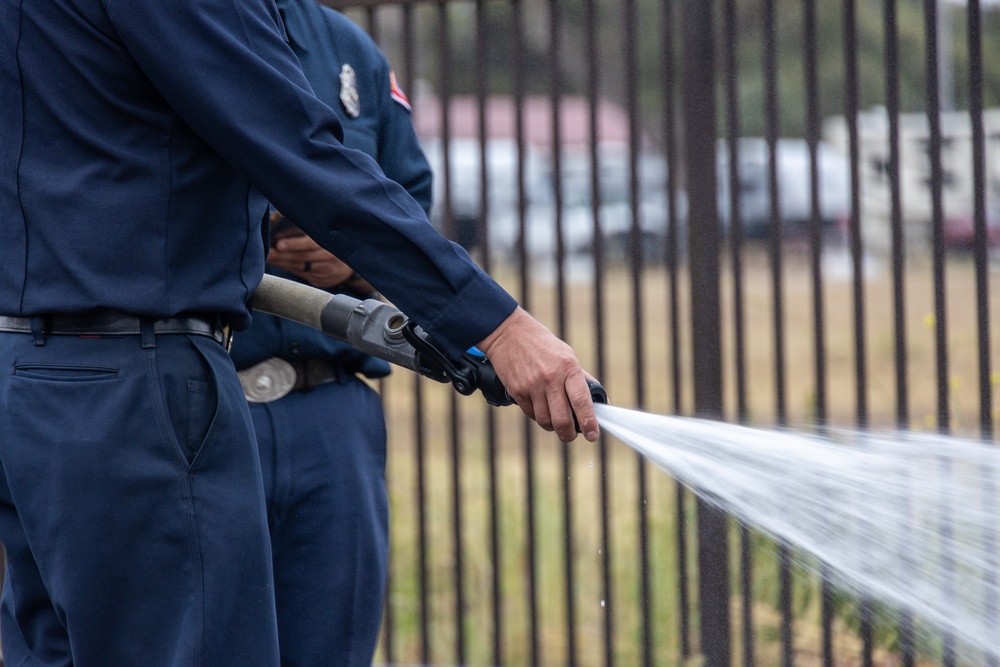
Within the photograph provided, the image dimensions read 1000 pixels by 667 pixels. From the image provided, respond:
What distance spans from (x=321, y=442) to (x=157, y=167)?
0.91m

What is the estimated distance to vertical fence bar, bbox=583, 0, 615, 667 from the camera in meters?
3.67

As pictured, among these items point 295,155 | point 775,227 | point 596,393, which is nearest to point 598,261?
point 775,227

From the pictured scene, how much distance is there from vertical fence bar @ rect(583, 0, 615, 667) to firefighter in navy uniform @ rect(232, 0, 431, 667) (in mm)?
978

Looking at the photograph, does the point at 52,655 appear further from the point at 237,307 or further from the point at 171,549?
the point at 237,307

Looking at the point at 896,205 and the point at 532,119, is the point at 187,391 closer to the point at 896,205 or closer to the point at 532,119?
the point at 896,205

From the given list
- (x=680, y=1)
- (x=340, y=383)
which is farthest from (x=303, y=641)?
(x=680, y=1)

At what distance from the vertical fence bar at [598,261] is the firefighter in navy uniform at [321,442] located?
978mm

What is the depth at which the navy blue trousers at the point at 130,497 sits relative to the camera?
1.88 metres

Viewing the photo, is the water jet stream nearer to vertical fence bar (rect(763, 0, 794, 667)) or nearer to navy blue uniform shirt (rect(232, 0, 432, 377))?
vertical fence bar (rect(763, 0, 794, 667))

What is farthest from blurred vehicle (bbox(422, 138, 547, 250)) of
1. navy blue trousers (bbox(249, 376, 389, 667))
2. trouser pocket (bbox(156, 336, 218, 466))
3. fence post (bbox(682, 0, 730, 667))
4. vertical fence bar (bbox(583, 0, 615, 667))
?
trouser pocket (bbox(156, 336, 218, 466))

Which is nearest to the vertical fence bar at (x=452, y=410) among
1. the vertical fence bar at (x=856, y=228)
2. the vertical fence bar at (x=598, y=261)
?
the vertical fence bar at (x=598, y=261)

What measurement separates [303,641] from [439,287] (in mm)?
1056

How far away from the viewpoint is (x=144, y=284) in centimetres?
192

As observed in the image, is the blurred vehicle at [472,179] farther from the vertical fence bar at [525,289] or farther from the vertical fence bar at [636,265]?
the vertical fence bar at [636,265]
